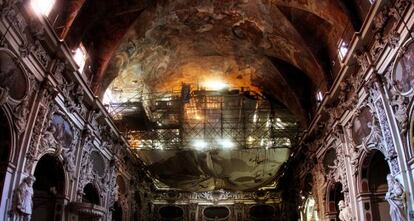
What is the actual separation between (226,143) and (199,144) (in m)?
1.38

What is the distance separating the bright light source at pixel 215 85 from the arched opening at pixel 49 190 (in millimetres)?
10947

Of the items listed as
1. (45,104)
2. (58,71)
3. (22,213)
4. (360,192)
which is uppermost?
(58,71)

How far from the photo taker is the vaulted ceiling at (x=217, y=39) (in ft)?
43.1

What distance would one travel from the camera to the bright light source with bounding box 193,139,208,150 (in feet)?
66.1

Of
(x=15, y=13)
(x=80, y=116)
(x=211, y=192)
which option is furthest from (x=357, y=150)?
(x=211, y=192)

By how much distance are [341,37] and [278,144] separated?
903 cm

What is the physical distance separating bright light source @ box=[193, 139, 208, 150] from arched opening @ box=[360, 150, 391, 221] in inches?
375

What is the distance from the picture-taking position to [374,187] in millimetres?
11875

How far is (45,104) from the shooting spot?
10656 millimetres

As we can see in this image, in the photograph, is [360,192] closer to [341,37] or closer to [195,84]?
[341,37]

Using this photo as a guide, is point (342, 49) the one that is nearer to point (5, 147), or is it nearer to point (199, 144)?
point (199, 144)

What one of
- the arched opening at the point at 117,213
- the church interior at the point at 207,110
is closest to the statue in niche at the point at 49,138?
the church interior at the point at 207,110

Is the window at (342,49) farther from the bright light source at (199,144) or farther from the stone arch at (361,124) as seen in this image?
the bright light source at (199,144)

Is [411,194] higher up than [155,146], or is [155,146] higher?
[155,146]
